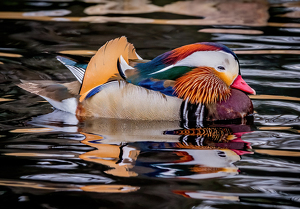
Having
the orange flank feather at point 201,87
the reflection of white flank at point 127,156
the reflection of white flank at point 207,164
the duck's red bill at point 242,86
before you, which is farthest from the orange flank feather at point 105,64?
the reflection of white flank at point 207,164

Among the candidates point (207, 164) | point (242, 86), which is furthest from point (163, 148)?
point (242, 86)

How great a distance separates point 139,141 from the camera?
418cm

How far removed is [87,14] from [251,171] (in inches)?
261

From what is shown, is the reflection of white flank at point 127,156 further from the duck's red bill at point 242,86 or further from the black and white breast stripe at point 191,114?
the duck's red bill at point 242,86

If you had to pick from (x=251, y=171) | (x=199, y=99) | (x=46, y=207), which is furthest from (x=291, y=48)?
(x=46, y=207)

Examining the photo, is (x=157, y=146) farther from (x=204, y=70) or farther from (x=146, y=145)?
(x=204, y=70)

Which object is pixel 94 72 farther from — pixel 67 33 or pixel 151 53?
pixel 67 33

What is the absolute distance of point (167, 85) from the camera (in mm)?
4688

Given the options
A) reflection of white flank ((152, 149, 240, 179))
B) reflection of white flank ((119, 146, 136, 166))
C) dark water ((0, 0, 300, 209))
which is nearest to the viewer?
dark water ((0, 0, 300, 209))

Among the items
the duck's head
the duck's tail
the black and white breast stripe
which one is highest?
the duck's head

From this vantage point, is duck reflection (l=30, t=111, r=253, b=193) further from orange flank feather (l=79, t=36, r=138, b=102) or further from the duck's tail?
orange flank feather (l=79, t=36, r=138, b=102)

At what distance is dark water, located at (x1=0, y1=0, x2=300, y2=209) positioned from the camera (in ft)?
10.4

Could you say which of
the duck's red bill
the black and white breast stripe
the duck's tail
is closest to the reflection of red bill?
the black and white breast stripe

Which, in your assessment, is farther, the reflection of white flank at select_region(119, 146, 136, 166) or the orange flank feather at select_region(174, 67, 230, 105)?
the orange flank feather at select_region(174, 67, 230, 105)
